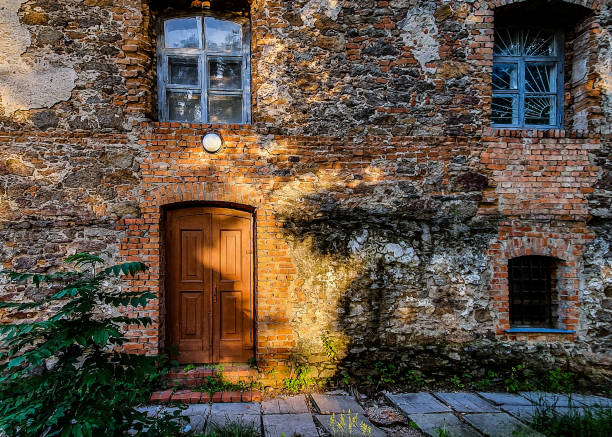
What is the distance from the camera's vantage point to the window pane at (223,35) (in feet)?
16.3

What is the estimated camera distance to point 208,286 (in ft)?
15.4

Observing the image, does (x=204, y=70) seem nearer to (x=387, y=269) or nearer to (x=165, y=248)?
(x=165, y=248)

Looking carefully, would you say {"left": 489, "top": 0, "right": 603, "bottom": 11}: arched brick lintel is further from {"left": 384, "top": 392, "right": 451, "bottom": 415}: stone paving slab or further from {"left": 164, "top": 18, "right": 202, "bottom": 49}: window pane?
{"left": 384, "top": 392, "right": 451, "bottom": 415}: stone paving slab

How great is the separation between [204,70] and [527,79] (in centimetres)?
473

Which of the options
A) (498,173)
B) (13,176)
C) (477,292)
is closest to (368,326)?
(477,292)

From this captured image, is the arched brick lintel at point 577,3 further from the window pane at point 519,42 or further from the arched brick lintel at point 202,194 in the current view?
the arched brick lintel at point 202,194

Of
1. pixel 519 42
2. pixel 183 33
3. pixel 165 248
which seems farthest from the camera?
pixel 519 42

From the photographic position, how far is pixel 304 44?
4656 millimetres

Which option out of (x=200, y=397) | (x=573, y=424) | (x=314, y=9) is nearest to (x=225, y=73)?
(x=314, y=9)

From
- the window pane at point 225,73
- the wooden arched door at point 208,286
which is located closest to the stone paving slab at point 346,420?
the wooden arched door at point 208,286

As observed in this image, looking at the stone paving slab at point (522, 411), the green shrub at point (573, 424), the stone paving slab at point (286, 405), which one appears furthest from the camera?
the stone paving slab at point (286, 405)

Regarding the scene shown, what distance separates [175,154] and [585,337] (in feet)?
19.4

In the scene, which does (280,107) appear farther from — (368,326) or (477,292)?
(477,292)

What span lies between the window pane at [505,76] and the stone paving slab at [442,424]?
4.50 m
